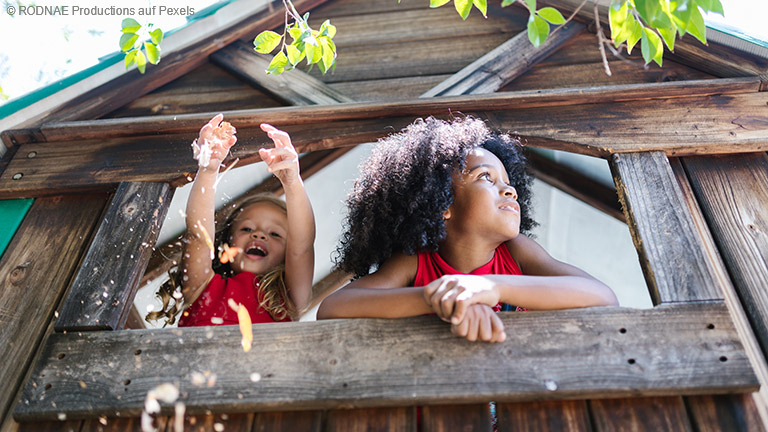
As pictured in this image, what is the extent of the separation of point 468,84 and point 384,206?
74cm

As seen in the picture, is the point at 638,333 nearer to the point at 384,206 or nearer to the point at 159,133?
the point at 384,206

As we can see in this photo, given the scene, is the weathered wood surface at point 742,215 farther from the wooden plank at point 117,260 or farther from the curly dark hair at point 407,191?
the wooden plank at point 117,260

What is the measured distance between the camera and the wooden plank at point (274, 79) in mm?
2986

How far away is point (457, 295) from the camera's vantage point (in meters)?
Answer: 1.85

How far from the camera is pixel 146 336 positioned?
2020 mm

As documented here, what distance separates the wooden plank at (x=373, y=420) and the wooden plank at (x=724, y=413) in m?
0.70

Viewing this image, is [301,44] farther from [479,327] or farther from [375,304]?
[479,327]

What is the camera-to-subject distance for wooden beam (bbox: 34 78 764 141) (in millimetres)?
2664

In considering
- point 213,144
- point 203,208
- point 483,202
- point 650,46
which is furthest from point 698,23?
point 203,208

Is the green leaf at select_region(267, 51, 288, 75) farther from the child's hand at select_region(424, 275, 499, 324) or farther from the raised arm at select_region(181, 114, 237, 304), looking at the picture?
the child's hand at select_region(424, 275, 499, 324)

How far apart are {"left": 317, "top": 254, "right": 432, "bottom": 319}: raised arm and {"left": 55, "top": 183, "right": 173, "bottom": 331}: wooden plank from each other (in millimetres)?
670

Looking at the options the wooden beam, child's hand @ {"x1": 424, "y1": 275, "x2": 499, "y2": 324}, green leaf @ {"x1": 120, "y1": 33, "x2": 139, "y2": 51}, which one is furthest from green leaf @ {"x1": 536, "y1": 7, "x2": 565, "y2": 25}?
green leaf @ {"x1": 120, "y1": 33, "x2": 139, "y2": 51}

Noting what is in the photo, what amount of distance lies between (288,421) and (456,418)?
0.46 metres

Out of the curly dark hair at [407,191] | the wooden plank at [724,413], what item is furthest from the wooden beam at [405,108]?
the wooden plank at [724,413]
